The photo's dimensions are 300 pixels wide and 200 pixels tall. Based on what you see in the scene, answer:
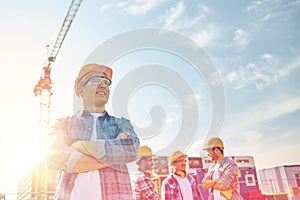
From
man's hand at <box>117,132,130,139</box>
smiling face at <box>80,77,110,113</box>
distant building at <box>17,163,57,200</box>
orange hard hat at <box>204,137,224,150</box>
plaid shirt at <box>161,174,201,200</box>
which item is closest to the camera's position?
man's hand at <box>117,132,130,139</box>

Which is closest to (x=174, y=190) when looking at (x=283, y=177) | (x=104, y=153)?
(x=104, y=153)

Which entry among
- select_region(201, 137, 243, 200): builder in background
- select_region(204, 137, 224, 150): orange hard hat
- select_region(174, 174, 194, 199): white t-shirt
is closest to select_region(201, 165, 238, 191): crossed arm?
select_region(201, 137, 243, 200): builder in background

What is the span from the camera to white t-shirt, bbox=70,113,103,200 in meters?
2.15

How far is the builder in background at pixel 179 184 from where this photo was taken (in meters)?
6.34

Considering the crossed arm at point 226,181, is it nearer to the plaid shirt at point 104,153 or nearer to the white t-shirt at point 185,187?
the white t-shirt at point 185,187

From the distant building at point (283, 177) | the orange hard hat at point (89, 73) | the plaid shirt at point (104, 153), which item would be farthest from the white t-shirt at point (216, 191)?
the distant building at point (283, 177)

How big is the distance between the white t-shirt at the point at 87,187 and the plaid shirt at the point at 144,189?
3.83 meters

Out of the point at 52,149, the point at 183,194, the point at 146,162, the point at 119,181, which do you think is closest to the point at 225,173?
the point at 183,194

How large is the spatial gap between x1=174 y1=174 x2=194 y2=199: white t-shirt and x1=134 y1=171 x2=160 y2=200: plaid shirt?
76 centimetres

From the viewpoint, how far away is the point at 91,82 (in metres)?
2.58

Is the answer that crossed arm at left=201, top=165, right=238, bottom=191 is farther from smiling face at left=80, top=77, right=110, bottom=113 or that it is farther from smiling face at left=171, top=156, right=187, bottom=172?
smiling face at left=80, top=77, right=110, bottom=113

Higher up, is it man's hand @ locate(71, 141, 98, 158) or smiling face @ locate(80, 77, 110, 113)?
smiling face @ locate(80, 77, 110, 113)

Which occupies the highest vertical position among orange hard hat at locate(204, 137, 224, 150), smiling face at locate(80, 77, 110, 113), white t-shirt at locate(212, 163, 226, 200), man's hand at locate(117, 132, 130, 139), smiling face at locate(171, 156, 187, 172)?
orange hard hat at locate(204, 137, 224, 150)

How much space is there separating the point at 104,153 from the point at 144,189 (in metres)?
4.03
